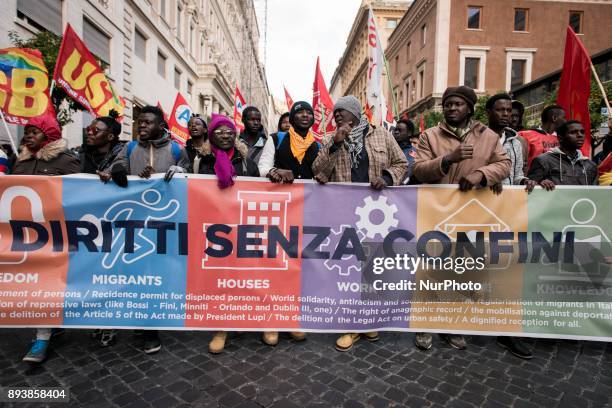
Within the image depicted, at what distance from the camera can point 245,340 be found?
330 cm

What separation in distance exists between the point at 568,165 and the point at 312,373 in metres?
3.00

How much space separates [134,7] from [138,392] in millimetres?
19846

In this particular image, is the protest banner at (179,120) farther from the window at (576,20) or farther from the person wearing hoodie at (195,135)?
the window at (576,20)

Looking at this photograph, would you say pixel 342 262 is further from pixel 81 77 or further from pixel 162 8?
pixel 162 8

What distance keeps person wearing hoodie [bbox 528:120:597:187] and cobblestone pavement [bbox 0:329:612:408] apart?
1.48m

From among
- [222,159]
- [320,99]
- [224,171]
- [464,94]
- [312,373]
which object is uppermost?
[320,99]

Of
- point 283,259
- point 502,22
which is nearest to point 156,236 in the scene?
point 283,259

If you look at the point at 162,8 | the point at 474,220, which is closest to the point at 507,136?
the point at 474,220

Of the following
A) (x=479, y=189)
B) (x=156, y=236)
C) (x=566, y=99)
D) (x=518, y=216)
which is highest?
(x=566, y=99)

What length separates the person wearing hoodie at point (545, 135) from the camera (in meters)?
4.34

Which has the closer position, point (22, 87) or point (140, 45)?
point (22, 87)

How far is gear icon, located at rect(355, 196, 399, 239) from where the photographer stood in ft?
10.3

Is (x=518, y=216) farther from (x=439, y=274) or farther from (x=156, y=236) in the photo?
(x=156, y=236)

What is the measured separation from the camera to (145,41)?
771 inches
